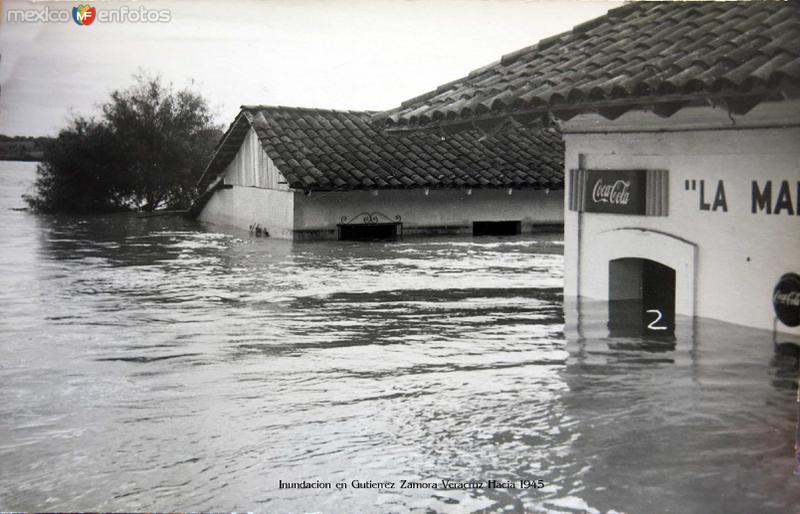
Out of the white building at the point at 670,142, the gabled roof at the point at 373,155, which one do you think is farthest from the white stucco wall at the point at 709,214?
the gabled roof at the point at 373,155

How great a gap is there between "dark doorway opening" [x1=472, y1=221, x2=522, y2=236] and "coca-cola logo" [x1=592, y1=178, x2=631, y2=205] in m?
14.8

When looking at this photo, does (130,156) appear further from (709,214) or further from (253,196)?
(709,214)

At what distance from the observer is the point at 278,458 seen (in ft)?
17.4

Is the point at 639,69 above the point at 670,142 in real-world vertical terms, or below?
above

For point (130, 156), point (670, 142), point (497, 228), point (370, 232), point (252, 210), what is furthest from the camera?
point (130, 156)

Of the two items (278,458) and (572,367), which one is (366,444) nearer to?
(278,458)

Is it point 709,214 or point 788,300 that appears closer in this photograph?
point 788,300

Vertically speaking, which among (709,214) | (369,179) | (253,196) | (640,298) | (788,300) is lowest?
(640,298)

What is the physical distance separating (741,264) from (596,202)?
183 cm

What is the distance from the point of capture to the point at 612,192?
923 centimetres

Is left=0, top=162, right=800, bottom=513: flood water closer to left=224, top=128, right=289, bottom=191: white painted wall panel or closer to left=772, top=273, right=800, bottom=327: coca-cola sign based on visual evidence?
left=772, top=273, right=800, bottom=327: coca-cola sign

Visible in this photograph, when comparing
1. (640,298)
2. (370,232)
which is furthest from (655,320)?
(370,232)

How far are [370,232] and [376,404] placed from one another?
1692 cm

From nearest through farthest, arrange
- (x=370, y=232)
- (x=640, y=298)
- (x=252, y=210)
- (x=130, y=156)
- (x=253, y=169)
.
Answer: (x=640, y=298) → (x=370, y=232) → (x=253, y=169) → (x=252, y=210) → (x=130, y=156)
